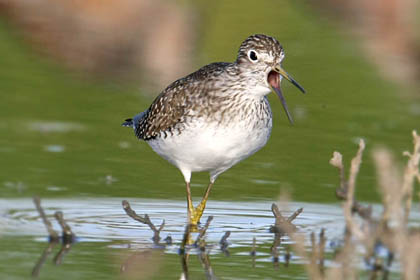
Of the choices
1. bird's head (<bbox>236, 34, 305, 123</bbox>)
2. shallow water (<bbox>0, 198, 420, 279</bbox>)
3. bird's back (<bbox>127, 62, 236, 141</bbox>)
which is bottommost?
shallow water (<bbox>0, 198, 420, 279</bbox>)

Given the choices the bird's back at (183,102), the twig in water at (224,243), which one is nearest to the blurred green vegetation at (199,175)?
the bird's back at (183,102)

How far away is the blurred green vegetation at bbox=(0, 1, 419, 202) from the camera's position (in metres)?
10.5

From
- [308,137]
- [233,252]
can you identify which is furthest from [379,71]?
[233,252]

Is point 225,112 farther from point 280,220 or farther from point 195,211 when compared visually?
point 280,220

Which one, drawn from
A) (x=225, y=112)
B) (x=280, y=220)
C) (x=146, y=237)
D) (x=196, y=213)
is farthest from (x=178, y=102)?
(x=280, y=220)

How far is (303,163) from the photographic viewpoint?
38.4 ft

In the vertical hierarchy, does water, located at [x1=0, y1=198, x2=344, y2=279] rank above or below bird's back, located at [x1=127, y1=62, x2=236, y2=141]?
below

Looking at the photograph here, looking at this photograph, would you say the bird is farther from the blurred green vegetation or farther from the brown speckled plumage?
the blurred green vegetation

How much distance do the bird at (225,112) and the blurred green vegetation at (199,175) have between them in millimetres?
1052

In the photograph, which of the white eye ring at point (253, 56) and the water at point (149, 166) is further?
the white eye ring at point (253, 56)

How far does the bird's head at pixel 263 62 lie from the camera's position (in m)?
8.81

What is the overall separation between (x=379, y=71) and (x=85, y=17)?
764cm

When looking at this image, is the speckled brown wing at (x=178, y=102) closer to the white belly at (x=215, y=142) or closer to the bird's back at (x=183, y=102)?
the bird's back at (x=183, y=102)

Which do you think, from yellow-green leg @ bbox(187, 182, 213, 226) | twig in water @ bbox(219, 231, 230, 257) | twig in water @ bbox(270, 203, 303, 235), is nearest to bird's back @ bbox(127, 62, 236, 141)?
yellow-green leg @ bbox(187, 182, 213, 226)
